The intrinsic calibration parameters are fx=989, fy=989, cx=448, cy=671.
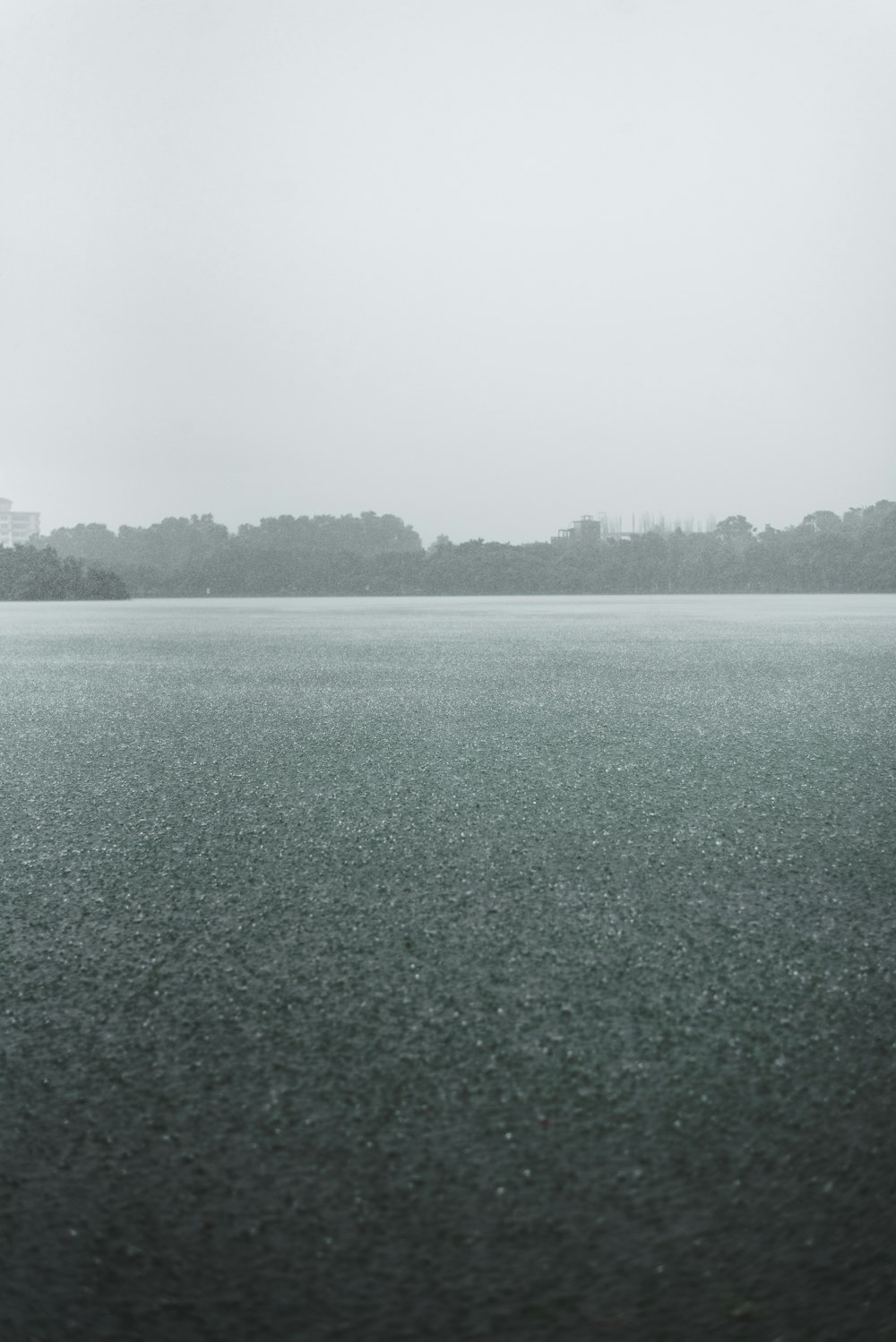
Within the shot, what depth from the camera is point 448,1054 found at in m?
1.41

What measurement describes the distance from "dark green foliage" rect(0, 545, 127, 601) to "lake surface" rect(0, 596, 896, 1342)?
4710 cm

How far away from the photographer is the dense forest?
208 ft

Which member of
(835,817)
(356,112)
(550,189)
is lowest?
(835,817)

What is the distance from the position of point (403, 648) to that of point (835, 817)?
8.57 metres

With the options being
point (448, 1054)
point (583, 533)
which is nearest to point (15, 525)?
point (583, 533)

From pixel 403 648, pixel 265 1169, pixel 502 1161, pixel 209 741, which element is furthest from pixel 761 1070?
pixel 403 648

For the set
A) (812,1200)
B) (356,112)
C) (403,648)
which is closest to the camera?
(812,1200)

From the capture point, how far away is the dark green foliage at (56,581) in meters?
48.1

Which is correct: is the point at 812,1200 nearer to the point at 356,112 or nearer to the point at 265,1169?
the point at 265,1169

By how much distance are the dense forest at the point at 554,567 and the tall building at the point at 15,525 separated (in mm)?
56248

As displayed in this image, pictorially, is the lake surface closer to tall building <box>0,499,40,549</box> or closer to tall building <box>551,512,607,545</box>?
tall building <box>551,512,607,545</box>

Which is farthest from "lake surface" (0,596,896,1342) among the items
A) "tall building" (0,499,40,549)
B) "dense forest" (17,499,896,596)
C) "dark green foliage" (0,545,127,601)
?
"tall building" (0,499,40,549)

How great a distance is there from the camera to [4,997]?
66.1 inches

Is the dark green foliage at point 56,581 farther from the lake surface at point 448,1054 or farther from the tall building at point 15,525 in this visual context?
the tall building at point 15,525
